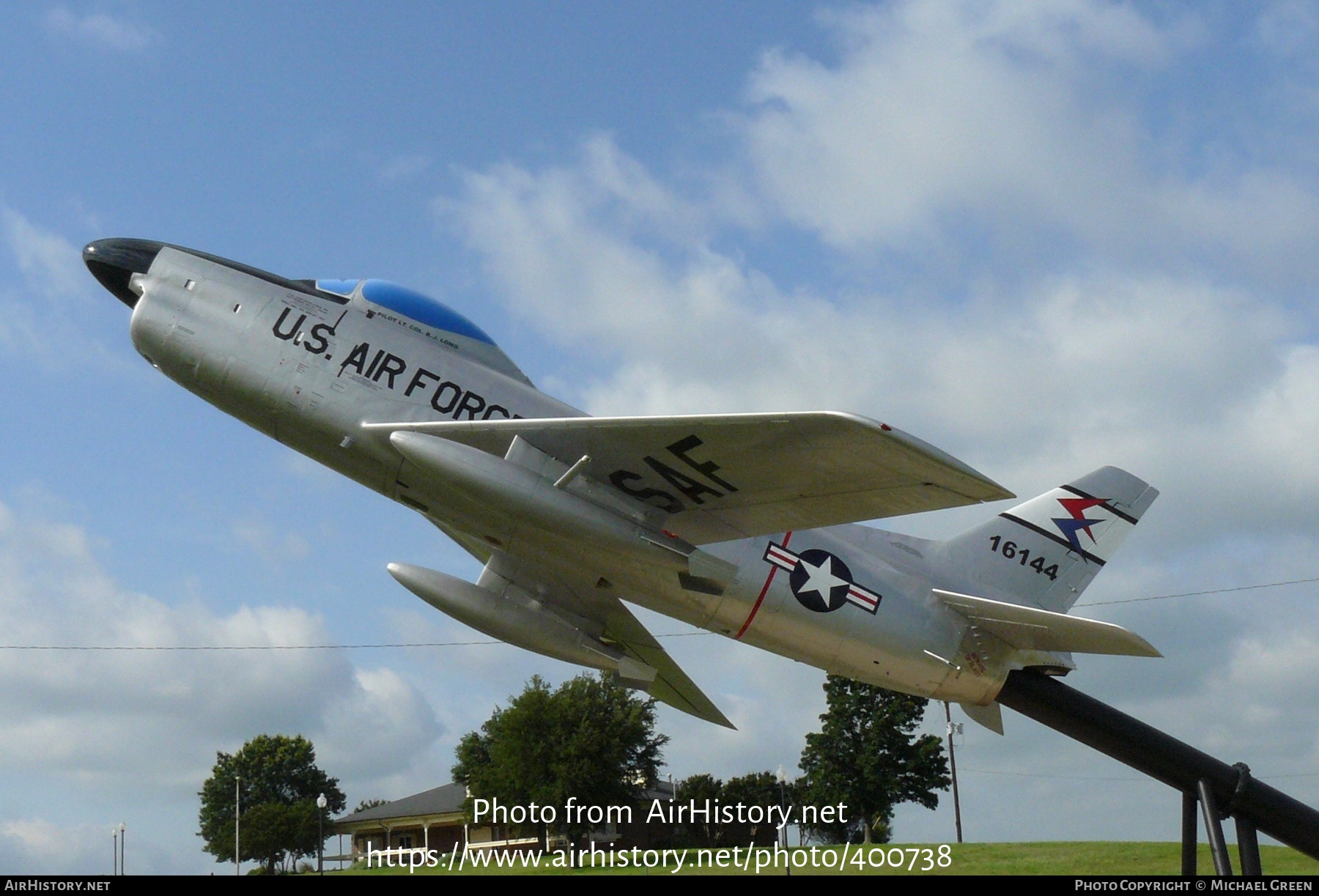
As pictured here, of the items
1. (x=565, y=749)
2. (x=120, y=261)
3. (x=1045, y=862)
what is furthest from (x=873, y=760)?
(x=120, y=261)

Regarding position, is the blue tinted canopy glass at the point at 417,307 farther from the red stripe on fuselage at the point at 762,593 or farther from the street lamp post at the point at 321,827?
the street lamp post at the point at 321,827

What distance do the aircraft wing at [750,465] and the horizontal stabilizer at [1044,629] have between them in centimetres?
313

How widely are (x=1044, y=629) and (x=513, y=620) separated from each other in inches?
295

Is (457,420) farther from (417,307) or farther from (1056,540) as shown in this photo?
(1056,540)

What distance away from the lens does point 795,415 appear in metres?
10.8

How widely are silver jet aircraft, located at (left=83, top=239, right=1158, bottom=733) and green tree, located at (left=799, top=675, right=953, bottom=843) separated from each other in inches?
1347

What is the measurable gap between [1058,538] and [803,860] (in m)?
10.6

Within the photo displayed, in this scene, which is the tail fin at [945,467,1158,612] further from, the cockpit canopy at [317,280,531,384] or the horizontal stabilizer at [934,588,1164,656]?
the cockpit canopy at [317,280,531,384]

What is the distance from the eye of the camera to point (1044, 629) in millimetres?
14648

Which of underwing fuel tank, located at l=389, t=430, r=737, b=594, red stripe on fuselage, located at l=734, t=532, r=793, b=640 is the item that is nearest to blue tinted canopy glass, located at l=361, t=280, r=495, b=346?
underwing fuel tank, located at l=389, t=430, r=737, b=594

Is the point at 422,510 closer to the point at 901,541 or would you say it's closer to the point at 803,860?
the point at 901,541

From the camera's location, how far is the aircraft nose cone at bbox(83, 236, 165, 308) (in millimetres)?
14266

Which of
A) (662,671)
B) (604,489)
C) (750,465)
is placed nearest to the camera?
(750,465)
